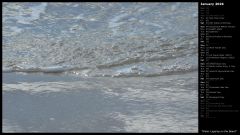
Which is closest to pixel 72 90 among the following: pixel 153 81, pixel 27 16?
pixel 153 81

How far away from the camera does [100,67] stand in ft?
13.9

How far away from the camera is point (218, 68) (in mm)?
3436

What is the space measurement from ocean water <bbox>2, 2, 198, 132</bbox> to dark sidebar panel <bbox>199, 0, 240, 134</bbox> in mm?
148

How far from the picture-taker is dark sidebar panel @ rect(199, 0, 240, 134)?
338 cm

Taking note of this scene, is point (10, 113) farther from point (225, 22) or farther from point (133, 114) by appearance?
point (225, 22)

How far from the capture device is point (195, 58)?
4.24 m

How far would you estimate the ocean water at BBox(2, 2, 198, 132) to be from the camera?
3432mm

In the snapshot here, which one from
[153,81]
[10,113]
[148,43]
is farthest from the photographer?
[148,43]

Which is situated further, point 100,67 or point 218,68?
point 100,67

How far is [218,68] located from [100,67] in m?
1.18

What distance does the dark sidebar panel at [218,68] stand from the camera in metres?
3.38

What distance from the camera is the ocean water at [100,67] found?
11.3 ft

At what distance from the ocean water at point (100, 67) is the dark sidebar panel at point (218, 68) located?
0.15 meters

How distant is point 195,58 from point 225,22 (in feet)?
2.58
